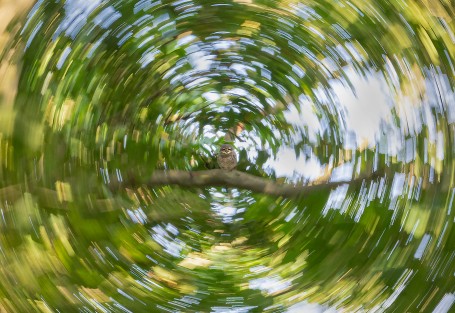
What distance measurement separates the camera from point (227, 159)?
23.7 inches

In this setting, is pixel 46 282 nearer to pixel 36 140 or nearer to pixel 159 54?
pixel 36 140

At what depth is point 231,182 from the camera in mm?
587

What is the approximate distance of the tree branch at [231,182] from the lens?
0.50 metres

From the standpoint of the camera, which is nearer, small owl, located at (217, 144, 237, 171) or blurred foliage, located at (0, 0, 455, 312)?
blurred foliage, located at (0, 0, 455, 312)

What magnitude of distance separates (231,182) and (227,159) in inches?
1.2

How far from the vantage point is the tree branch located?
50 cm

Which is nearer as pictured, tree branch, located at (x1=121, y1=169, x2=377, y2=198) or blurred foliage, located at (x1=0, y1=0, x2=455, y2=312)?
blurred foliage, located at (x1=0, y1=0, x2=455, y2=312)

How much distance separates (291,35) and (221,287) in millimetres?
235

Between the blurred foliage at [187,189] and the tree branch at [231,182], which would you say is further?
the tree branch at [231,182]

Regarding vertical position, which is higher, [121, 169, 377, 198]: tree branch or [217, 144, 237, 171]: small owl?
[217, 144, 237, 171]: small owl

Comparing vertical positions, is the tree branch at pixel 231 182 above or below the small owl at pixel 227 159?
below

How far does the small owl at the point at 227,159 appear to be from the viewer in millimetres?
599

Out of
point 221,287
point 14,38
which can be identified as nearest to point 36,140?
point 14,38

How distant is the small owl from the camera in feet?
1.97
